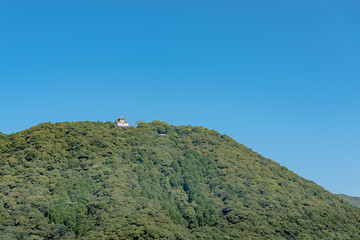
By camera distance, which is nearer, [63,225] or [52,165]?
[63,225]

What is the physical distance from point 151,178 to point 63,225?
2860 cm

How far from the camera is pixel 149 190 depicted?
A: 95.4 meters

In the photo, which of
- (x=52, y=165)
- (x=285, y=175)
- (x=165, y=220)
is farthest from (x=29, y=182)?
(x=285, y=175)

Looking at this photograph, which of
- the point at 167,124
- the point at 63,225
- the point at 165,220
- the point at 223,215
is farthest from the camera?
the point at 167,124

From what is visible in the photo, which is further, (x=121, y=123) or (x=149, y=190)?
(x=121, y=123)

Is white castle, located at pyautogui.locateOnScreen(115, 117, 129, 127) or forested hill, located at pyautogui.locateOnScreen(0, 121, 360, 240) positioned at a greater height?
white castle, located at pyautogui.locateOnScreen(115, 117, 129, 127)

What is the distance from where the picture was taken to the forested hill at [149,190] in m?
76.9

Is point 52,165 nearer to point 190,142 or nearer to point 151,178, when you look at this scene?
point 151,178

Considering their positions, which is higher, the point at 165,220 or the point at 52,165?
the point at 52,165

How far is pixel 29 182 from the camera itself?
85250 millimetres

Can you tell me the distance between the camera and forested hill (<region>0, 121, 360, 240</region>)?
76875 mm

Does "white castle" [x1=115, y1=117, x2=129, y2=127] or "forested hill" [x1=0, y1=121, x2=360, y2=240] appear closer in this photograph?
"forested hill" [x1=0, y1=121, x2=360, y2=240]

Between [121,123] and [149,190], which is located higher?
[121,123]

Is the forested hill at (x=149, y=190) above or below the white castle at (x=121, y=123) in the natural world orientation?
below
